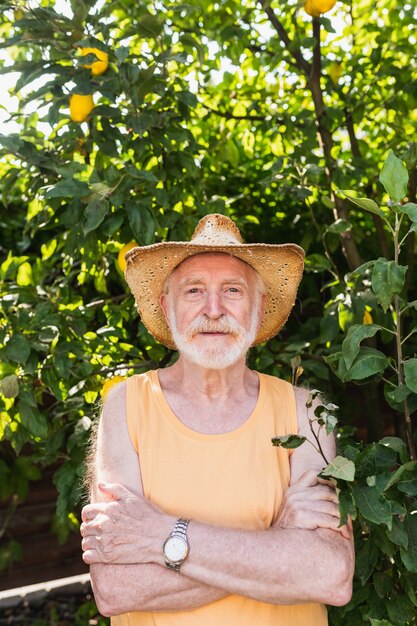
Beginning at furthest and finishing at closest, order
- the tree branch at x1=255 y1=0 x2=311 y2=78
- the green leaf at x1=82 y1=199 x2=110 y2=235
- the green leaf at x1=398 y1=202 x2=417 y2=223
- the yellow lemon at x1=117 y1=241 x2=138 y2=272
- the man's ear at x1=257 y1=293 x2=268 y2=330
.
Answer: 1. the tree branch at x1=255 y1=0 x2=311 y2=78
2. the yellow lemon at x1=117 y1=241 x2=138 y2=272
3. the green leaf at x1=82 y1=199 x2=110 y2=235
4. the man's ear at x1=257 y1=293 x2=268 y2=330
5. the green leaf at x1=398 y1=202 x2=417 y2=223

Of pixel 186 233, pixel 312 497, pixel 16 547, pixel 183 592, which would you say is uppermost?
pixel 186 233

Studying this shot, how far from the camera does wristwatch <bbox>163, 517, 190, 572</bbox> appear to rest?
1702 mm

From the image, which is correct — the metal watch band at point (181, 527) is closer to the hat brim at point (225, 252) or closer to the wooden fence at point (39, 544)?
the hat brim at point (225, 252)

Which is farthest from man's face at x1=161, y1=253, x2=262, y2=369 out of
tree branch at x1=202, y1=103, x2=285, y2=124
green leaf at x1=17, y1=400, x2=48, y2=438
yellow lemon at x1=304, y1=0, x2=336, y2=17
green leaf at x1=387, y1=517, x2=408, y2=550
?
tree branch at x1=202, y1=103, x2=285, y2=124

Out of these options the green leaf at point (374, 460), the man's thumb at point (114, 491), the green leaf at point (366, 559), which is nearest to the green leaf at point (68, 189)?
the man's thumb at point (114, 491)

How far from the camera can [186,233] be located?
8.77 feet

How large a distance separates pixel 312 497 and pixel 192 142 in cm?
127

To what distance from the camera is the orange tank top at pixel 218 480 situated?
6.06ft

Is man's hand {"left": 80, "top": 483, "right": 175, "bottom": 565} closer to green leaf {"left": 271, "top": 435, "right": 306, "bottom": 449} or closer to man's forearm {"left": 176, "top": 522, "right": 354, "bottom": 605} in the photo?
man's forearm {"left": 176, "top": 522, "right": 354, "bottom": 605}

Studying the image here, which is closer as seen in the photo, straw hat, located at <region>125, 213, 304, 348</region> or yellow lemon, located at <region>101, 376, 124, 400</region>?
straw hat, located at <region>125, 213, 304, 348</region>

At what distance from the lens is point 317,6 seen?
242 cm

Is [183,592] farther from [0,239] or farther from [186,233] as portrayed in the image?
[0,239]

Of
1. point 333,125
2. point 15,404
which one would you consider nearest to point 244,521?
point 15,404

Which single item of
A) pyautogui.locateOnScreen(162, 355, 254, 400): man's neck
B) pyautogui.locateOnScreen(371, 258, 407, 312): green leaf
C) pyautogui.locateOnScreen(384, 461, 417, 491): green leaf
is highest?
pyautogui.locateOnScreen(371, 258, 407, 312): green leaf
